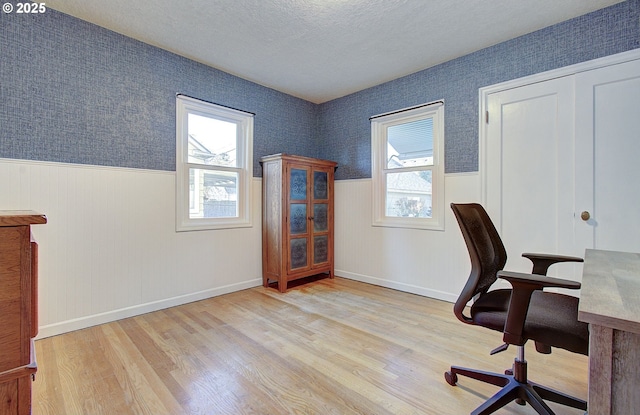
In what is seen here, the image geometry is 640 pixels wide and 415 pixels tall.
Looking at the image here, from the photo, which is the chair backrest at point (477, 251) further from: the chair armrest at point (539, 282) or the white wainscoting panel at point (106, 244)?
the white wainscoting panel at point (106, 244)

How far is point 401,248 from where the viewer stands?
11.4ft

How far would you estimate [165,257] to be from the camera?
2877mm

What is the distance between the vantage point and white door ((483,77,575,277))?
2406mm

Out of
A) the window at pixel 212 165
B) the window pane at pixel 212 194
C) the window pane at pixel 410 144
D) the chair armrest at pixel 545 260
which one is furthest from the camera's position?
the window pane at pixel 410 144

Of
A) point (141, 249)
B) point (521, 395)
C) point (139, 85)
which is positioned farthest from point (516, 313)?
point (139, 85)

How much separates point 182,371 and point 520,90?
3.50m

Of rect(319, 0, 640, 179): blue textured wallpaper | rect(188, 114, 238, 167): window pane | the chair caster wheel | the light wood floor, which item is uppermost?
rect(319, 0, 640, 179): blue textured wallpaper

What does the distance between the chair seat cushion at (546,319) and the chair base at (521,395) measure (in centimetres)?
29

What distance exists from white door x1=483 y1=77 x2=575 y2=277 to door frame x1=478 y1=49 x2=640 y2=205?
0.03m

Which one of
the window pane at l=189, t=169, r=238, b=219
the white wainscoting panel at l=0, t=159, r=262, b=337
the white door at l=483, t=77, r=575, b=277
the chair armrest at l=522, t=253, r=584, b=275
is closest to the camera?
the chair armrest at l=522, t=253, r=584, b=275

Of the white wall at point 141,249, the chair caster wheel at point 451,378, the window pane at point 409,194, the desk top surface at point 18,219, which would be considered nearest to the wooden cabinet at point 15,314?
the desk top surface at point 18,219

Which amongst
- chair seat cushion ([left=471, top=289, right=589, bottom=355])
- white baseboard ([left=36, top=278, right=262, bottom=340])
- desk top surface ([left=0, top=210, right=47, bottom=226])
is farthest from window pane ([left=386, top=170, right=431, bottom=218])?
desk top surface ([left=0, top=210, right=47, bottom=226])

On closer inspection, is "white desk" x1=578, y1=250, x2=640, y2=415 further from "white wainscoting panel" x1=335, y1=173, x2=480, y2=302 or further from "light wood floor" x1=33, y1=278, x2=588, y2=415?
"white wainscoting panel" x1=335, y1=173, x2=480, y2=302

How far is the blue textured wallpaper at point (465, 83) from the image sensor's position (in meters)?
2.22
